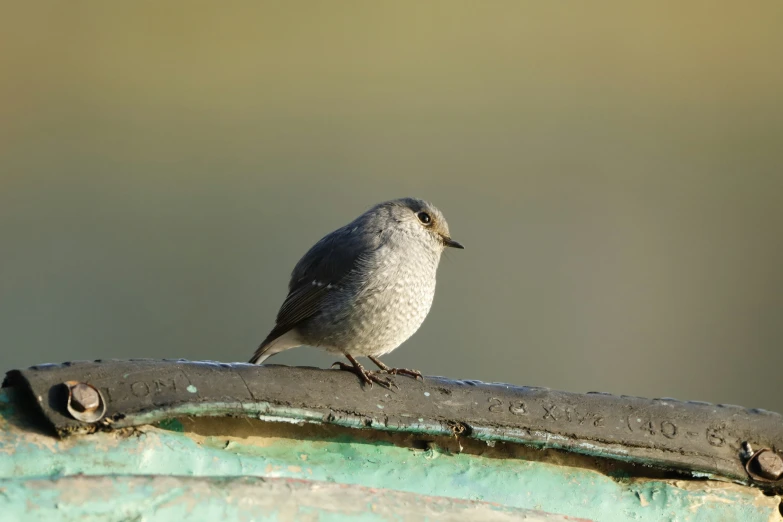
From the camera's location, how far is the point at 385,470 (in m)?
1.77

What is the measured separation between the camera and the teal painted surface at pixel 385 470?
1.48m

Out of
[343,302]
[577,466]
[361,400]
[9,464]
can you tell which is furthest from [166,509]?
[343,302]

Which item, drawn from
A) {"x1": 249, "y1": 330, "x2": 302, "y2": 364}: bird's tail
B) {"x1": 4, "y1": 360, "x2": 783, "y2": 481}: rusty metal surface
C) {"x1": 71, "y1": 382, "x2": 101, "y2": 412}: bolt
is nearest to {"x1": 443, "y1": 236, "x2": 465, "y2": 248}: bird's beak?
{"x1": 249, "y1": 330, "x2": 302, "y2": 364}: bird's tail

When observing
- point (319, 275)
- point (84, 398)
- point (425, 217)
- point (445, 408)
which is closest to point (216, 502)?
point (84, 398)

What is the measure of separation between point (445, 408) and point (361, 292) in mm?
1702

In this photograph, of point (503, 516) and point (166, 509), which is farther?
point (503, 516)

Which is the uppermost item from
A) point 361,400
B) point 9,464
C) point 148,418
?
point 361,400

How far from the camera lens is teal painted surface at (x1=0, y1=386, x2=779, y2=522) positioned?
4.86 feet

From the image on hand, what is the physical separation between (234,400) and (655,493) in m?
0.89

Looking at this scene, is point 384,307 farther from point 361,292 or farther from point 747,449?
point 747,449

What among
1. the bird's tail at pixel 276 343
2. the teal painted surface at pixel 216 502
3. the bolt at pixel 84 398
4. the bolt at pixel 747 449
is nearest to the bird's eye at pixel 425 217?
the bird's tail at pixel 276 343

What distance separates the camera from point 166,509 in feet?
4.60

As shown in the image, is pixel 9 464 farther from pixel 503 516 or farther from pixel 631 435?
pixel 631 435

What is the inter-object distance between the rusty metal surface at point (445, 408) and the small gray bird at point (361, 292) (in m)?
1.50
